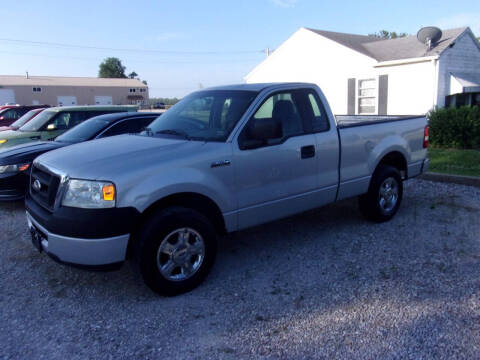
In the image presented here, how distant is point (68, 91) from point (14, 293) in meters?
66.0

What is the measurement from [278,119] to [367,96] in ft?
42.8

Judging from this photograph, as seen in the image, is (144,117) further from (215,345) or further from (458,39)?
(458,39)

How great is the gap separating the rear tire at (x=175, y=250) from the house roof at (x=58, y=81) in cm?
6583

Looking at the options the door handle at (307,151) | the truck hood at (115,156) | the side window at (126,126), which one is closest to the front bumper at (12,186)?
the side window at (126,126)

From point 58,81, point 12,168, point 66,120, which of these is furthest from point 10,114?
point 58,81

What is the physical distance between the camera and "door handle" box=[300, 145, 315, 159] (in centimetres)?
450

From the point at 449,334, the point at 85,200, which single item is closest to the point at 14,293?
the point at 85,200

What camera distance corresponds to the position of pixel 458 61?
14.5 meters

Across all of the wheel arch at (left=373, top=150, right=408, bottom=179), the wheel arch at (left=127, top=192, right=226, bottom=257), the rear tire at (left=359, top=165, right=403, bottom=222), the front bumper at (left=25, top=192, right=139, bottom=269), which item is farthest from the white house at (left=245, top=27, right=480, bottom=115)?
the front bumper at (left=25, top=192, right=139, bottom=269)

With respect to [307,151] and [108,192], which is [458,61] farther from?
[108,192]

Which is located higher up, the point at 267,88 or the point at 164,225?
the point at 267,88

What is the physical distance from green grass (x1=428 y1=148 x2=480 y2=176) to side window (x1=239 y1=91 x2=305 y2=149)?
15.9 feet

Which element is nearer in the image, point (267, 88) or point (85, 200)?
point (85, 200)

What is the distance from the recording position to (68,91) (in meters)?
63.2
